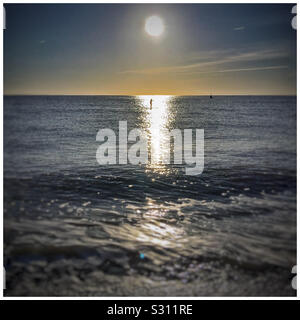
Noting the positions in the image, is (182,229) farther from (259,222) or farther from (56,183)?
(56,183)

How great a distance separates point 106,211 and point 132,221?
4.79 ft

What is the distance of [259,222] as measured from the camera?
988 centimetres

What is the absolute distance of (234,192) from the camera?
528 inches

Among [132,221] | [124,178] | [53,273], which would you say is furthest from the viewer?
[124,178]

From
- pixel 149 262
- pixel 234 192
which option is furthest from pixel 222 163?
pixel 149 262
